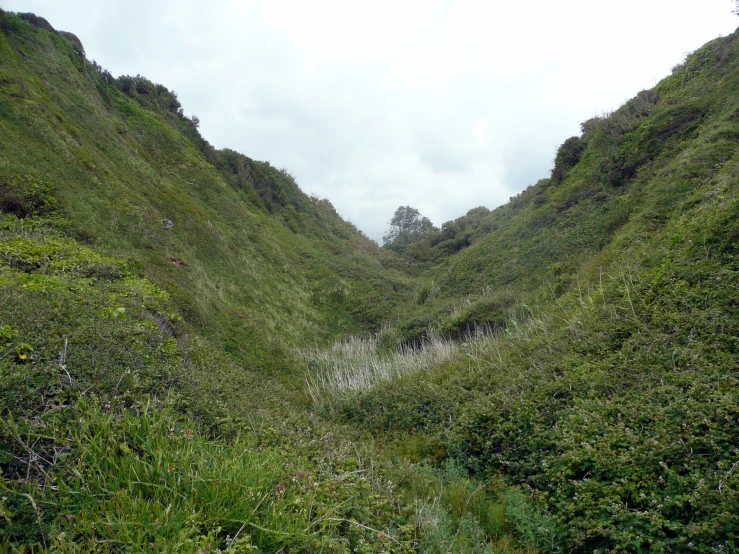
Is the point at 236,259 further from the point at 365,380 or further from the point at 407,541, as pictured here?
the point at 407,541

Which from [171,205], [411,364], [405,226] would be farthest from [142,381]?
[405,226]

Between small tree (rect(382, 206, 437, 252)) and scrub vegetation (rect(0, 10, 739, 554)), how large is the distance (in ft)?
123

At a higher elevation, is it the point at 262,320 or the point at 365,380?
the point at 262,320

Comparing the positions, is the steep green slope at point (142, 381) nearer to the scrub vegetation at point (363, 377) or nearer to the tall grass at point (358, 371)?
the scrub vegetation at point (363, 377)

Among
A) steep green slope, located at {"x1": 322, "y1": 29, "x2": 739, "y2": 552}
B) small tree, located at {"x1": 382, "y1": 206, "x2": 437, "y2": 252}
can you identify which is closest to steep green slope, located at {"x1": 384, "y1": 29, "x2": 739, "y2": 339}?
steep green slope, located at {"x1": 322, "y1": 29, "x2": 739, "y2": 552}

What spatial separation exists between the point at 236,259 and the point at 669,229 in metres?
16.9

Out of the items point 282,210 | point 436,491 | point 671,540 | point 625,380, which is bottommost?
point 671,540

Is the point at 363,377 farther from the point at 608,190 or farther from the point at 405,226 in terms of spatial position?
the point at 405,226

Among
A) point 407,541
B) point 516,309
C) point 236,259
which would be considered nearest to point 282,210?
point 236,259

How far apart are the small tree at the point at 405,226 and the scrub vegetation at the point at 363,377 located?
123 feet

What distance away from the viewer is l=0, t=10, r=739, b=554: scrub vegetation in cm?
292

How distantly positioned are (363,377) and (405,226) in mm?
54219

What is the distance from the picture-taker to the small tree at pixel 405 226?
55.7 metres

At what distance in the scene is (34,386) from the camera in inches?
135
